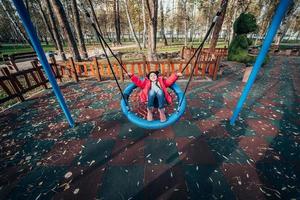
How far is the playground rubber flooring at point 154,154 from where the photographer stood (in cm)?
258

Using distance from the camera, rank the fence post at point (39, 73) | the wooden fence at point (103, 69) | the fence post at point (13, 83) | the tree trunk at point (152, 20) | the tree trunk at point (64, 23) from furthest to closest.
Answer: the tree trunk at point (152, 20) < the tree trunk at point (64, 23) < the wooden fence at point (103, 69) < the fence post at point (39, 73) < the fence post at point (13, 83)

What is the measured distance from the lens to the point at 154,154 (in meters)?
3.25

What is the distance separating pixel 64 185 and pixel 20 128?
9.29 feet

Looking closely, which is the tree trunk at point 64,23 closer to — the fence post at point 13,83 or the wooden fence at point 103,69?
the wooden fence at point 103,69

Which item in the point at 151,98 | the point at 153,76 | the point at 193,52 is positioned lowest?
the point at 193,52

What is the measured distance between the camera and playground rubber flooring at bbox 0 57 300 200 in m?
2.58

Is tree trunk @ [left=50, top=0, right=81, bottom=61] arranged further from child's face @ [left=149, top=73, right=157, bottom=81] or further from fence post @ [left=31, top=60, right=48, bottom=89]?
child's face @ [left=149, top=73, right=157, bottom=81]

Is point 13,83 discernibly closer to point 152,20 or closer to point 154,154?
point 154,154

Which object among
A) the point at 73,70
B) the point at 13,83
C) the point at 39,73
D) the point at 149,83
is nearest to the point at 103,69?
the point at 73,70

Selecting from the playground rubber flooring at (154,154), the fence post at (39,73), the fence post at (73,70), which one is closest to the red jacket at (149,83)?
the playground rubber flooring at (154,154)

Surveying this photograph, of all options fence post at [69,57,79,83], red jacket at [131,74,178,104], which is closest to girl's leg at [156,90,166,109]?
red jacket at [131,74,178,104]

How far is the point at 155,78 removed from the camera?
3793 mm

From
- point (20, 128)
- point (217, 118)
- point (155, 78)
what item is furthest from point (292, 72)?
point (20, 128)

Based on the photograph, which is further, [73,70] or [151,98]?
[73,70]
